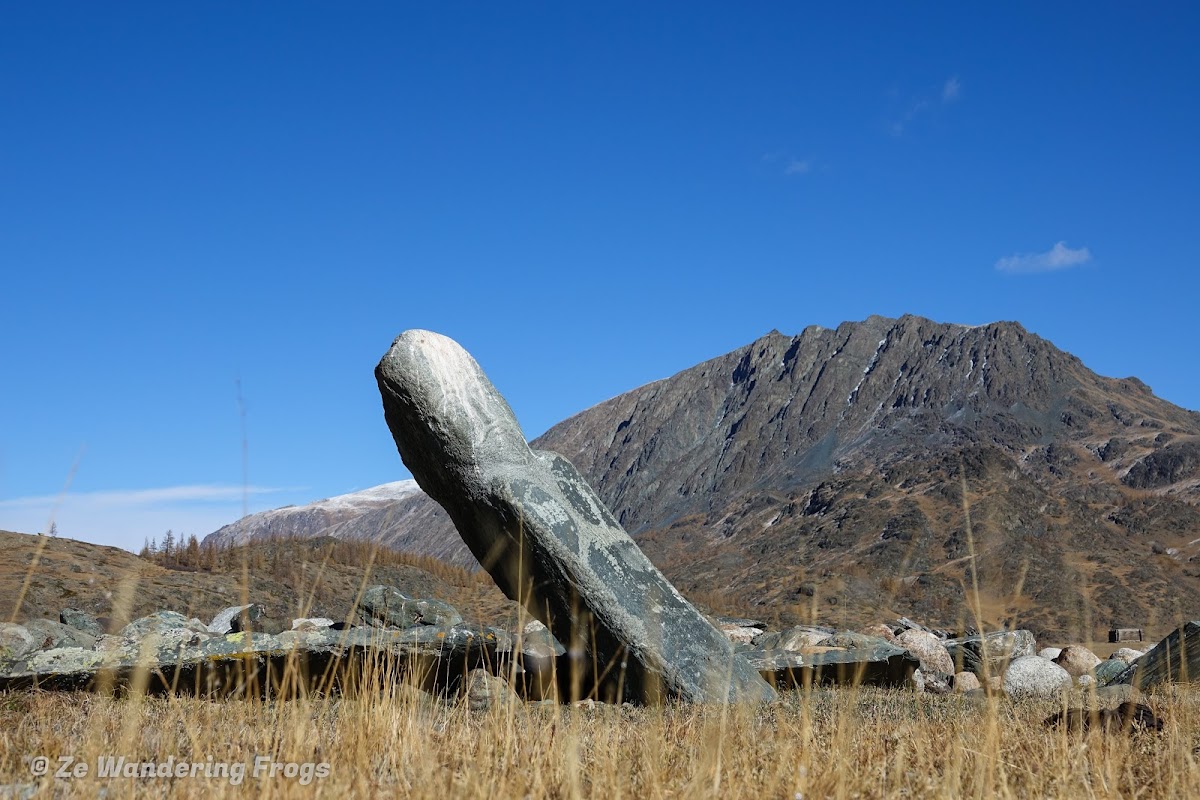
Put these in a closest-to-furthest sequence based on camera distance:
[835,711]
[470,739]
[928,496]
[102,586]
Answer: [470,739], [835,711], [102,586], [928,496]

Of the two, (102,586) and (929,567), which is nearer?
(102,586)

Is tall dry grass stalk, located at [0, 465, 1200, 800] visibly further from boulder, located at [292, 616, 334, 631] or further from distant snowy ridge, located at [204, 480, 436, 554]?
distant snowy ridge, located at [204, 480, 436, 554]

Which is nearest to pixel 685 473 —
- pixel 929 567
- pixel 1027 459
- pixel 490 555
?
pixel 1027 459

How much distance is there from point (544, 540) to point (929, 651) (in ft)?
22.6

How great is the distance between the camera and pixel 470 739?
4.39 metres

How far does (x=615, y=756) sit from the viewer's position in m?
3.92

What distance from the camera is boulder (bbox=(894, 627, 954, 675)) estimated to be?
12.1 metres

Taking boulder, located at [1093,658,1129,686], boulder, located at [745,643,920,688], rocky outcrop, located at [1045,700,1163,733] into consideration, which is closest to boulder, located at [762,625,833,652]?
boulder, located at [745,643,920,688]

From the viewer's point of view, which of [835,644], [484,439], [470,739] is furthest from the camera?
[835,644]

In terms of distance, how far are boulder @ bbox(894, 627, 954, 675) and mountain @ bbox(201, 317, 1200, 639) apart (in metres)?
1.08

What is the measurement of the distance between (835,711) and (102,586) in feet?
49.2

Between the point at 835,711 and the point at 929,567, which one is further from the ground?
the point at 929,567

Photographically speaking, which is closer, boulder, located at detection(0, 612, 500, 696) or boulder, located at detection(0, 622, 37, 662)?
boulder, located at detection(0, 612, 500, 696)

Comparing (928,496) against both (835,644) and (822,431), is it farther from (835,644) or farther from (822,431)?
(835,644)
